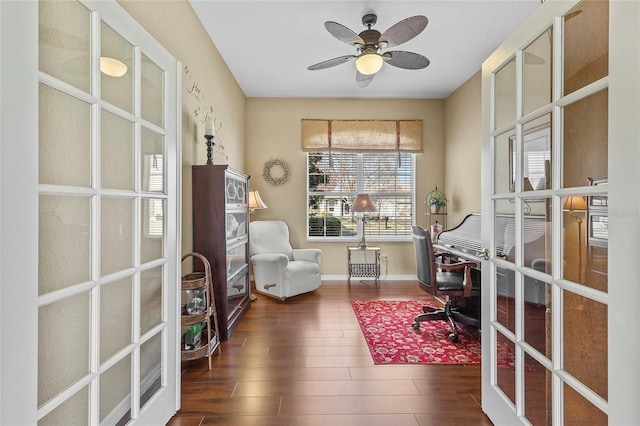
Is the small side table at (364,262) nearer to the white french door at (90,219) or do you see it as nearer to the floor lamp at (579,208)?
the white french door at (90,219)

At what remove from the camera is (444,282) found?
288cm

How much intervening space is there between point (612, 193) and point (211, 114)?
3.25m

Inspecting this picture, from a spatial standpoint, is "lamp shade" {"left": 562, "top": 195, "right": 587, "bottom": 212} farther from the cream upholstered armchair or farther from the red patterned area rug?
the cream upholstered armchair

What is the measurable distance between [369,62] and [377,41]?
0.60 feet

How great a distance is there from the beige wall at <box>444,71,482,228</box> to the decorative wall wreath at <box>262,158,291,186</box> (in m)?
2.48

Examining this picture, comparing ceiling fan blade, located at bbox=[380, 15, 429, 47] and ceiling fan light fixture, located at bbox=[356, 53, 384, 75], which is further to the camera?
ceiling fan light fixture, located at bbox=[356, 53, 384, 75]

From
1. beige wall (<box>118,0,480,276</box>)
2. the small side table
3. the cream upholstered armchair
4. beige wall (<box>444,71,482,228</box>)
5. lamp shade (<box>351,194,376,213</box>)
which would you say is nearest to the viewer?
the cream upholstered armchair

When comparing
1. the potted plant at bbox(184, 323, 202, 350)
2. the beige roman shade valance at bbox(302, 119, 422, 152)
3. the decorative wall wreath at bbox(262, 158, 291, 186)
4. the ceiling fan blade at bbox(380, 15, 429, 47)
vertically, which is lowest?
the potted plant at bbox(184, 323, 202, 350)

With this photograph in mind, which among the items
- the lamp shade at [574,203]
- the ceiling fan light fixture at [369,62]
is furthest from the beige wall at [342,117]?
the lamp shade at [574,203]

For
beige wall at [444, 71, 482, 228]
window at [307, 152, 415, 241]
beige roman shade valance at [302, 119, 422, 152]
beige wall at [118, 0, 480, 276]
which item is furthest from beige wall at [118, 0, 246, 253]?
beige wall at [444, 71, 482, 228]

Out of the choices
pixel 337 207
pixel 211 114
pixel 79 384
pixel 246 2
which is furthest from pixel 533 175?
pixel 337 207

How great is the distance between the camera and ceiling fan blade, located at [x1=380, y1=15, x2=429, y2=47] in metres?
2.29

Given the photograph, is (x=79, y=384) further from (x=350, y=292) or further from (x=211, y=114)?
(x=350, y=292)

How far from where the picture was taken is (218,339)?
2.53m
